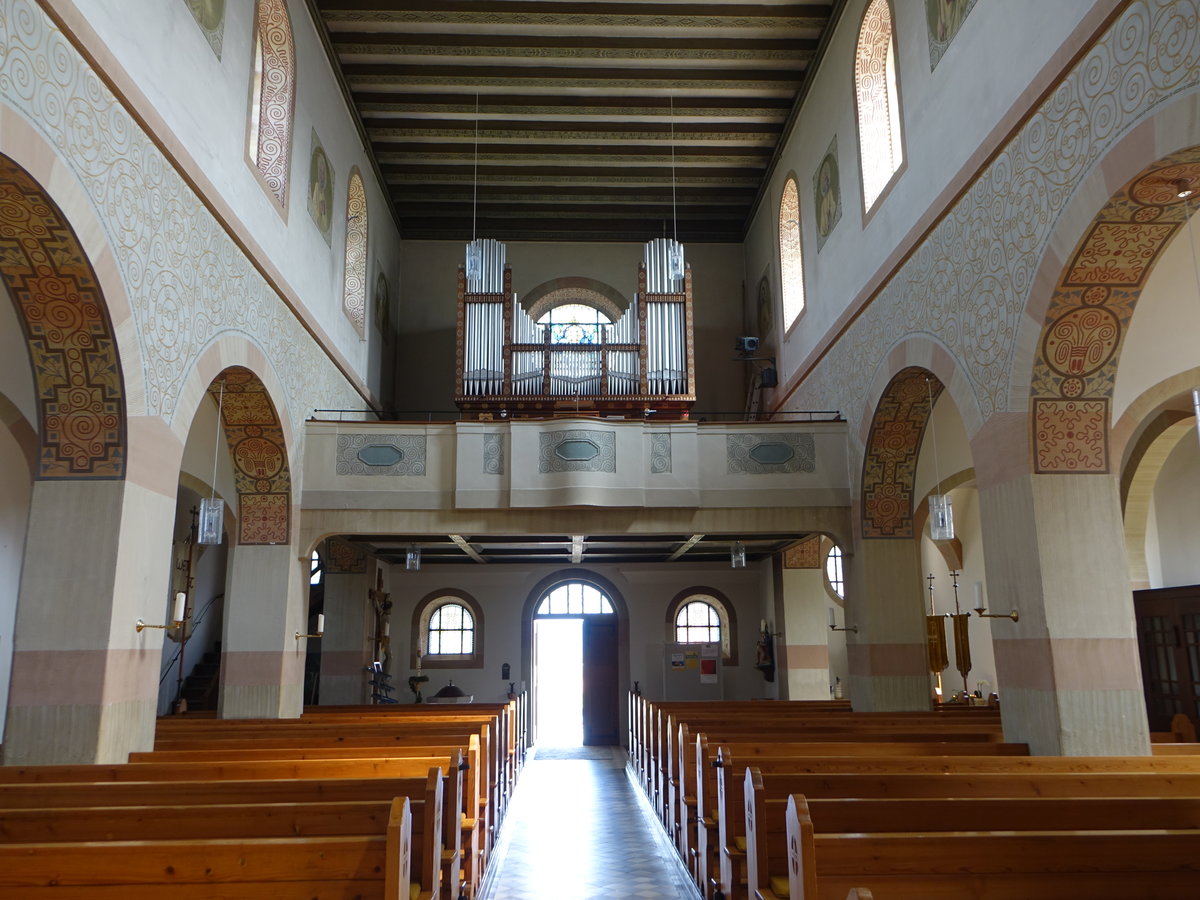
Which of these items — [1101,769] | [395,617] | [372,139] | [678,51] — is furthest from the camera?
[395,617]

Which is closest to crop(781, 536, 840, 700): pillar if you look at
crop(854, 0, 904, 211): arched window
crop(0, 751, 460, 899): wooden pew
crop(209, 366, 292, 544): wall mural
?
crop(854, 0, 904, 211): arched window

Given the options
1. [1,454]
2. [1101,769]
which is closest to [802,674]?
[1101,769]

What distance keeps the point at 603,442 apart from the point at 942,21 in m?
5.09

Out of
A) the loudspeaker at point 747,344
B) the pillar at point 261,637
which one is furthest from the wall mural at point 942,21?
the pillar at point 261,637

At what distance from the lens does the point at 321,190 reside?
1112 centimetres

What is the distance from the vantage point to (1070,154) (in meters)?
5.79

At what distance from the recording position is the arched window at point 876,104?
966 cm

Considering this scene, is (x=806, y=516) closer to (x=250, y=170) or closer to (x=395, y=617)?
(x=250, y=170)

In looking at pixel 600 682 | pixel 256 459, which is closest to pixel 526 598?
pixel 600 682

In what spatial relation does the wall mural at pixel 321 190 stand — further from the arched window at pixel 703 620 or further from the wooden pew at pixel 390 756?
the arched window at pixel 703 620

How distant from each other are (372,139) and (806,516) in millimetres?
8312

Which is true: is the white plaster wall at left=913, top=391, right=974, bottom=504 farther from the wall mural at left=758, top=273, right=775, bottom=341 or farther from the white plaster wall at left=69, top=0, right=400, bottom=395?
the white plaster wall at left=69, top=0, right=400, bottom=395

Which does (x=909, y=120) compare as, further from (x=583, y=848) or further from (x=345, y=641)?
(x=345, y=641)

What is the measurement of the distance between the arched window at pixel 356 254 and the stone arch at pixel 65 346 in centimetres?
669
